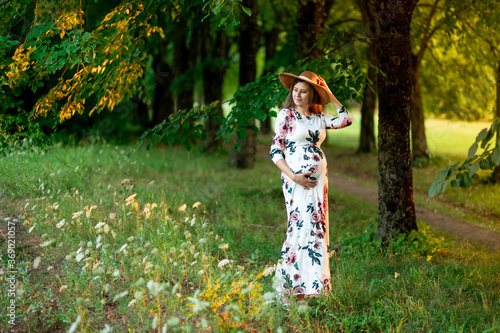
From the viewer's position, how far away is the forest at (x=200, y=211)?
4.21 metres

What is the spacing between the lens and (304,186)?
490cm

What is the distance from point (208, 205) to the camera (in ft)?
28.9

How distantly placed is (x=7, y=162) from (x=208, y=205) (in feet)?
11.4

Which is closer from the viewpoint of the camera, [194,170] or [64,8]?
[64,8]

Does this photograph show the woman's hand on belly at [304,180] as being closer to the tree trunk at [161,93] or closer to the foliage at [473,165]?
the foliage at [473,165]

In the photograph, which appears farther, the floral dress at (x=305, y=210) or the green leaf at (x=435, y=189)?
the floral dress at (x=305, y=210)

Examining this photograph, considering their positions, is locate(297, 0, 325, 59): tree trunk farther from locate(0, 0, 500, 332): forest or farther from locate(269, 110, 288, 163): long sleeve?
locate(269, 110, 288, 163): long sleeve

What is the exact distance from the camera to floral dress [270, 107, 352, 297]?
4.91m

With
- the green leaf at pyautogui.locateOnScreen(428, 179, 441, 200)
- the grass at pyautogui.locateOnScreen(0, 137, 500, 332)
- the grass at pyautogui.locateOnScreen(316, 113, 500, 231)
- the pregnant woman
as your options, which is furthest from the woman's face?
the grass at pyautogui.locateOnScreen(316, 113, 500, 231)

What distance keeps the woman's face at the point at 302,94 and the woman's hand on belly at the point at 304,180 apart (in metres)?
0.76

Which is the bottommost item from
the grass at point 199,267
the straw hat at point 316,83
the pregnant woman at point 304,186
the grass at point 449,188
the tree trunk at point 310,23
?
the grass at point 449,188

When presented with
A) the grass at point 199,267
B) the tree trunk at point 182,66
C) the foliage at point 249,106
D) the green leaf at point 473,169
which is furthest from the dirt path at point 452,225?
the tree trunk at point 182,66

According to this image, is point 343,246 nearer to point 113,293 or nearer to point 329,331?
point 329,331

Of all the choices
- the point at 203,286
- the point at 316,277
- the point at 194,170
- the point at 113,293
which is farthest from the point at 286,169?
the point at 194,170
